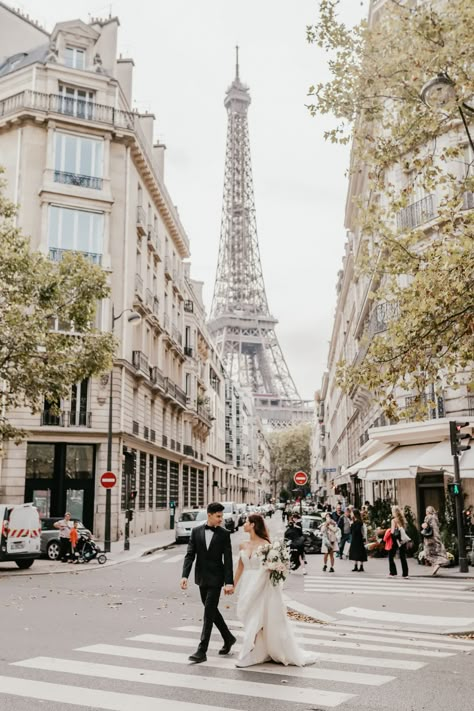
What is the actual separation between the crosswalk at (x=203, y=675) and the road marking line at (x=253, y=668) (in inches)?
0.4

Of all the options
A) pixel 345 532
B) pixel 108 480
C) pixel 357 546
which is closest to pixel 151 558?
pixel 108 480

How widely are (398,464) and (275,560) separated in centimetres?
1604

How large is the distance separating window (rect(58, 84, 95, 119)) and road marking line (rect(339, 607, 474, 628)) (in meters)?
29.2

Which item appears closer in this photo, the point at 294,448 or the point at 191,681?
the point at 191,681

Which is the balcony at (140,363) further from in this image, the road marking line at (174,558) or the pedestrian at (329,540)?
the pedestrian at (329,540)

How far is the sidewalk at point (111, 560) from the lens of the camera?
65.8 ft

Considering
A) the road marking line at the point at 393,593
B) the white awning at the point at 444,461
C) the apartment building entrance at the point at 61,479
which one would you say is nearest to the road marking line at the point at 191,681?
the road marking line at the point at 393,593

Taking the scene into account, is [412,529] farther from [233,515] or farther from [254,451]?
[254,451]

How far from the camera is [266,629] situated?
7.84 metres

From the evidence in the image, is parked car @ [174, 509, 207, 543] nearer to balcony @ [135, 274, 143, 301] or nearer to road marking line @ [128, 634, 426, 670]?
balcony @ [135, 274, 143, 301]

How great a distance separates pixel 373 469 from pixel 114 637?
1570cm

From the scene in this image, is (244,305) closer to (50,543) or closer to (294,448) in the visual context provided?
(294,448)

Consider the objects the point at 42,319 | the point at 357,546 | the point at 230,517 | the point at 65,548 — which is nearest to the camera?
the point at 357,546

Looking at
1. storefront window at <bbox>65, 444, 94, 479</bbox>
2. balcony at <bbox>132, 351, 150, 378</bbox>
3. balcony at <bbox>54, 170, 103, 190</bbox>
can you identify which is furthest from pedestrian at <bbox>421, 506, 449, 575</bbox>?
balcony at <bbox>54, 170, 103, 190</bbox>
